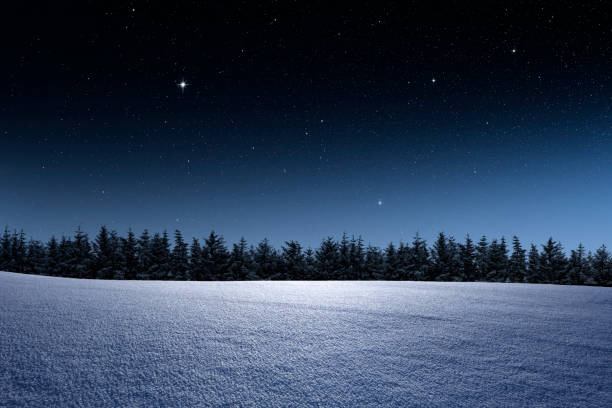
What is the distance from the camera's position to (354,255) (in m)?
57.2

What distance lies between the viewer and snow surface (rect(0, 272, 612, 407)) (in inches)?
69.2

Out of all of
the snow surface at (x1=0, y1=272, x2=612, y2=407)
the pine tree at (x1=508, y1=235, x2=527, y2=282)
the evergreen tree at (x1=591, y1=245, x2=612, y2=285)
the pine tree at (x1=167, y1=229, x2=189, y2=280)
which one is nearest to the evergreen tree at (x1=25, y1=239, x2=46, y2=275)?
the pine tree at (x1=167, y1=229, x2=189, y2=280)

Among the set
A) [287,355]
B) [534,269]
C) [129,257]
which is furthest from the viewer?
[534,269]

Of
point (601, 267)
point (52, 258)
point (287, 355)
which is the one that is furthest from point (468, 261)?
point (52, 258)

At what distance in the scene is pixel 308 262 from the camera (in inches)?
2216

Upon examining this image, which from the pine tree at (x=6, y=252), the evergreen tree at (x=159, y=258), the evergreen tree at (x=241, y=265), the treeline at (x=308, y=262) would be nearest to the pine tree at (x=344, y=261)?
the treeline at (x=308, y=262)

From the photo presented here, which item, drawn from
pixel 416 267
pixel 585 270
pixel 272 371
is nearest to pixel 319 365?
pixel 272 371

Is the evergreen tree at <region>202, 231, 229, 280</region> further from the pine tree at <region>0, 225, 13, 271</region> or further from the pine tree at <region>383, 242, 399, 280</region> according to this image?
the pine tree at <region>0, 225, 13, 271</region>

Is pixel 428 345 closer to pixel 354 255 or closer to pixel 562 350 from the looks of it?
pixel 562 350

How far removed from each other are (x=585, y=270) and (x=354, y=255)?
4438 centimetres

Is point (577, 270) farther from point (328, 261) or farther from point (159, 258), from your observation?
point (159, 258)

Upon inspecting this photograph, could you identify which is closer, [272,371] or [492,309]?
[272,371]

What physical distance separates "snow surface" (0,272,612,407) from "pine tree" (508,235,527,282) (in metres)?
62.3

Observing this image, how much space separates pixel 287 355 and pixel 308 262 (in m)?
54.9
